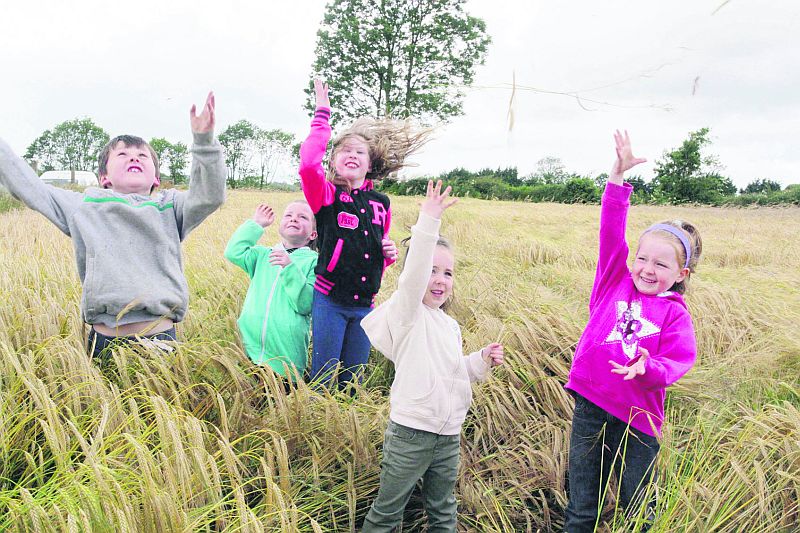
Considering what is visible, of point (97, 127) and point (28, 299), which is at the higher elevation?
point (97, 127)

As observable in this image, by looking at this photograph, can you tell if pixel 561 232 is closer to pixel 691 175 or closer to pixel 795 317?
pixel 795 317

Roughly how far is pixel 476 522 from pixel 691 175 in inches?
1710

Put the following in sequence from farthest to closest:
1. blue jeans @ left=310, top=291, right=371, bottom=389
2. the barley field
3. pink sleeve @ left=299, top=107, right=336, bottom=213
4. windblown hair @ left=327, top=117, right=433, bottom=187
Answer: windblown hair @ left=327, top=117, right=433, bottom=187 < blue jeans @ left=310, top=291, right=371, bottom=389 < pink sleeve @ left=299, top=107, right=336, bottom=213 < the barley field

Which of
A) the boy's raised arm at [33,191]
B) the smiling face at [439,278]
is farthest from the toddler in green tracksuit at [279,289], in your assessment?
Result: the smiling face at [439,278]

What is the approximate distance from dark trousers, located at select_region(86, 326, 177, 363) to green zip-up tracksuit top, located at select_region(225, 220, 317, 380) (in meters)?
0.38

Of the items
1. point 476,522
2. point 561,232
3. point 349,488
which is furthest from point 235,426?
point 561,232

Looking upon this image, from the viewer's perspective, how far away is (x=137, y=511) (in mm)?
1246

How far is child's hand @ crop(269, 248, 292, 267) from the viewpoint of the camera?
2480 mm

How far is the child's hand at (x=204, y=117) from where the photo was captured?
2090mm

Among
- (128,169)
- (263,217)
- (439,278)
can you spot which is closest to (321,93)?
(263,217)

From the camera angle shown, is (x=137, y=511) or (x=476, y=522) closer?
(x=137, y=511)

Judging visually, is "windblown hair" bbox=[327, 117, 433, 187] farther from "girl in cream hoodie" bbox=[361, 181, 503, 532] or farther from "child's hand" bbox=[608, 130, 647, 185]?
"child's hand" bbox=[608, 130, 647, 185]

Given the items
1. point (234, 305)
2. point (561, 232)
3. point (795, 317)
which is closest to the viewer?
point (795, 317)

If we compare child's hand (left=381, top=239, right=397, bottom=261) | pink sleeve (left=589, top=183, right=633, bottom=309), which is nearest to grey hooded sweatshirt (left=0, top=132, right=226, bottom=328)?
child's hand (left=381, top=239, right=397, bottom=261)
